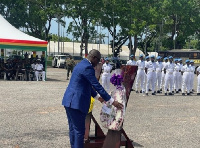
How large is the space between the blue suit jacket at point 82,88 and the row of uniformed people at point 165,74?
11.7 m

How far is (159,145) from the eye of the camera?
7430 millimetres

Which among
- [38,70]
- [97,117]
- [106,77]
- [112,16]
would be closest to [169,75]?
[106,77]

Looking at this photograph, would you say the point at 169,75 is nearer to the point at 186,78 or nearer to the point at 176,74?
the point at 186,78

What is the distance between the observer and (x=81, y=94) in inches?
219

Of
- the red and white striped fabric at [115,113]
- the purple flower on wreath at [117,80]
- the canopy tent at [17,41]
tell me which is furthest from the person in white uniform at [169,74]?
the red and white striped fabric at [115,113]

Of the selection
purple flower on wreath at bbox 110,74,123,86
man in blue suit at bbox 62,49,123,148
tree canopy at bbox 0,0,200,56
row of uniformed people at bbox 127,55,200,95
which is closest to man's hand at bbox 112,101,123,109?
man in blue suit at bbox 62,49,123,148

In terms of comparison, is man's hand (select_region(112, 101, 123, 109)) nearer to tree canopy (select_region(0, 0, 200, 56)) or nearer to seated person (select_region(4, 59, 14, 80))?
seated person (select_region(4, 59, 14, 80))

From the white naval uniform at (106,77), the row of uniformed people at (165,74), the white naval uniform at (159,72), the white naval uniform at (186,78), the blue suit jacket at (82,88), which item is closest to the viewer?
the blue suit jacket at (82,88)

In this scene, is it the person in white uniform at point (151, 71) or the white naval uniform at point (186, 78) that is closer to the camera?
the person in white uniform at point (151, 71)

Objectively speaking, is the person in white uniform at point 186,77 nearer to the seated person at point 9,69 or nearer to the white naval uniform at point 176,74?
the white naval uniform at point 176,74

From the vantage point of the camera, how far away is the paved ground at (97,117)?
Answer: 25.1ft

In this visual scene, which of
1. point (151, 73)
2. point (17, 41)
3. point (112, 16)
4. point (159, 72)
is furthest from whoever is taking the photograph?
point (112, 16)

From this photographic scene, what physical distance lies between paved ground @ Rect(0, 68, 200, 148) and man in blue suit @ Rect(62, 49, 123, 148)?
1608mm

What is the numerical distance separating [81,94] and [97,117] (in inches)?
200
